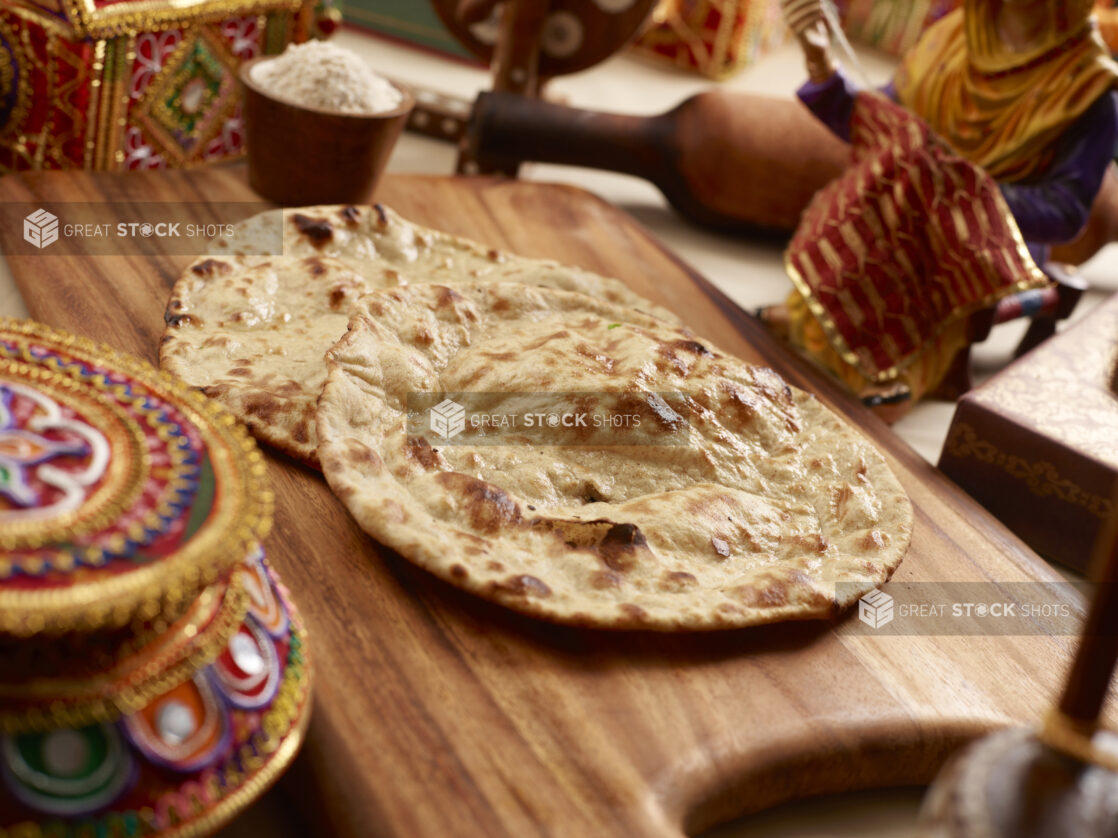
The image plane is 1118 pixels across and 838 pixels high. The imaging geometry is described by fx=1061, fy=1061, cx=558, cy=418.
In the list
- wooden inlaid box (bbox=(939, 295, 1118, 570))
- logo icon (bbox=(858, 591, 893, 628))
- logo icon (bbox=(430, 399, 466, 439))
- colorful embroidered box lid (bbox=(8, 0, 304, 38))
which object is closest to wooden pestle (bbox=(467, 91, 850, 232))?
colorful embroidered box lid (bbox=(8, 0, 304, 38))

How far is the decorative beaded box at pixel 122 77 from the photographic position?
195 centimetres

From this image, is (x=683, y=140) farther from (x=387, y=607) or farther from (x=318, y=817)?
(x=318, y=817)

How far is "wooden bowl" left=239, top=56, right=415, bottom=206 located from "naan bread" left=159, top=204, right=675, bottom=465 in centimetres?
20

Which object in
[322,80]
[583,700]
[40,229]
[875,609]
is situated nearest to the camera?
[583,700]

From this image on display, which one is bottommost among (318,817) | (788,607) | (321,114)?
(318,817)

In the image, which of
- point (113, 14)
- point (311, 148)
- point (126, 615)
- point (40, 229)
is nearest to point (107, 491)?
point (126, 615)

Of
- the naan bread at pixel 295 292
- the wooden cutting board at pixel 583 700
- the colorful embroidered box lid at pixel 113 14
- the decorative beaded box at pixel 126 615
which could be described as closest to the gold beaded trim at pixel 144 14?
the colorful embroidered box lid at pixel 113 14

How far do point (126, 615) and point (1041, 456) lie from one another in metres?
1.50

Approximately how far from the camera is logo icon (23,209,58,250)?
1.67 meters

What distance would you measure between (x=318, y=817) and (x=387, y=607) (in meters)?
0.24

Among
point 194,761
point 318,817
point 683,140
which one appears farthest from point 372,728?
point 683,140

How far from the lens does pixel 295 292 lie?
1.60 metres

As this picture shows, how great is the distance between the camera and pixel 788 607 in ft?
3.98

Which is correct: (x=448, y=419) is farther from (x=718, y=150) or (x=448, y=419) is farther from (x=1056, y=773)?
(x=718, y=150)
